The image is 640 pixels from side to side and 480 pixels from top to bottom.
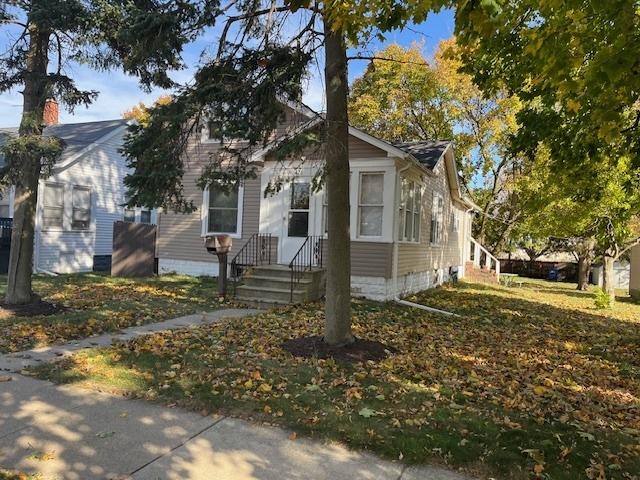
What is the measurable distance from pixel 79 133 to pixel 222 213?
7954mm

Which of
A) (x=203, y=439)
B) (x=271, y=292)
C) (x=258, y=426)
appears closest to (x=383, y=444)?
(x=258, y=426)

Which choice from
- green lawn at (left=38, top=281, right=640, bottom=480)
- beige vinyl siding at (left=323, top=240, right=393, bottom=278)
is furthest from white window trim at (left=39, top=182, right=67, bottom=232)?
green lawn at (left=38, top=281, right=640, bottom=480)

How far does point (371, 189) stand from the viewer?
41.2 feet

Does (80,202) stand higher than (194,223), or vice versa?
(80,202)

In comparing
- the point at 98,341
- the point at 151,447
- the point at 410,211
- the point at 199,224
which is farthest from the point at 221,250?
the point at 151,447

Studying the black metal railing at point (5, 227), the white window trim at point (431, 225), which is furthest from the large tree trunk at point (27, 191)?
the white window trim at point (431, 225)

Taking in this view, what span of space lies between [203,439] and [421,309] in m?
8.41

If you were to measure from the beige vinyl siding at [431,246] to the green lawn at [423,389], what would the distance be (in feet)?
15.5

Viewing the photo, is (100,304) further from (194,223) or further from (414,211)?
(414,211)

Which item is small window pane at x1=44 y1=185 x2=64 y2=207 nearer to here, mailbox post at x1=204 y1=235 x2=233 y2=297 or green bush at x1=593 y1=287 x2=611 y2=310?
mailbox post at x1=204 y1=235 x2=233 y2=297

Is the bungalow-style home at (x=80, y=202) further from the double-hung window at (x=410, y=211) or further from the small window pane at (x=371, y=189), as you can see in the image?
the double-hung window at (x=410, y=211)

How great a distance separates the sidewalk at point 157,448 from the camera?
11.5 ft

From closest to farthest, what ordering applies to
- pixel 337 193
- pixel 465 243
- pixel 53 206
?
1. pixel 337 193
2. pixel 53 206
3. pixel 465 243

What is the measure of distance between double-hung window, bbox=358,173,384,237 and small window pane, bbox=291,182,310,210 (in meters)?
1.41
